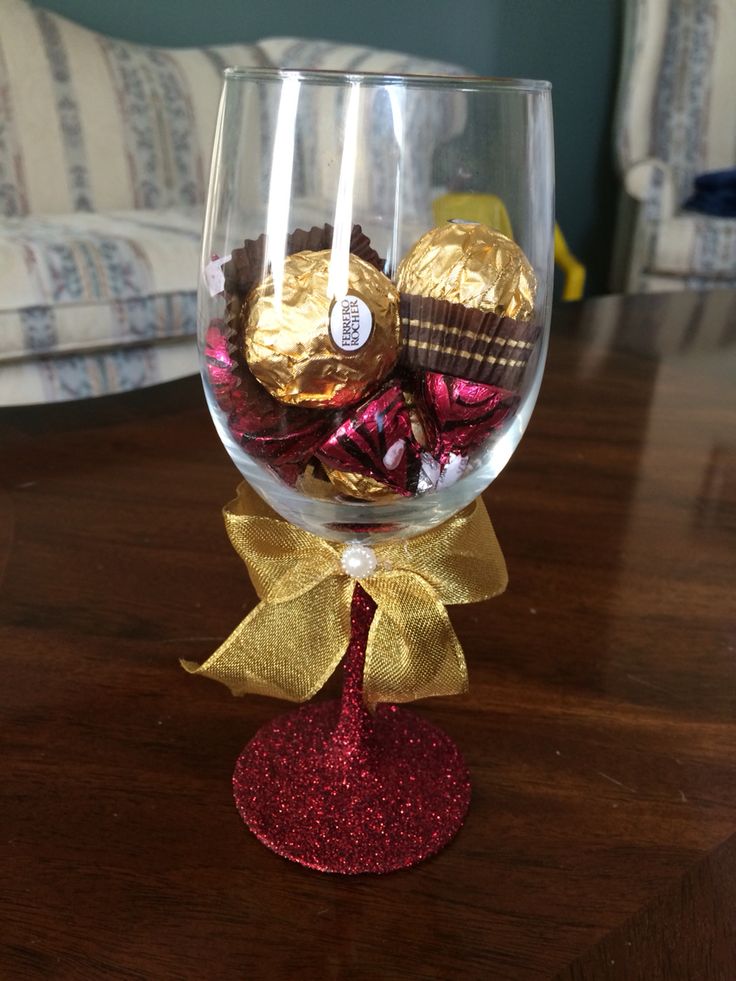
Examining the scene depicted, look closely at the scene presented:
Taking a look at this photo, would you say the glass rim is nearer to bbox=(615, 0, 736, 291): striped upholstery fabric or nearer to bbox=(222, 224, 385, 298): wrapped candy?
bbox=(222, 224, 385, 298): wrapped candy

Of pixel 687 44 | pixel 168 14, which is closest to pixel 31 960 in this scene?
pixel 168 14

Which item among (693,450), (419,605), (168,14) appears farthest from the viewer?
(168,14)

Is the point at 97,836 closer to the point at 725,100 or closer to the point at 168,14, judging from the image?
the point at 168,14

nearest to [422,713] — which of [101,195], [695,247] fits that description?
[101,195]

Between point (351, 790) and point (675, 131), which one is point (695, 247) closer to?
point (675, 131)

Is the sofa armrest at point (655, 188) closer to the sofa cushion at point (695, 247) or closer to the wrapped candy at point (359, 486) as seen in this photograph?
the sofa cushion at point (695, 247)

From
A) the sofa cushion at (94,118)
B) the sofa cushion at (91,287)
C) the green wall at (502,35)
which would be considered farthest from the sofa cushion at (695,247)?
the sofa cushion at (91,287)

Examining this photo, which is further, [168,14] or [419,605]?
[168,14]

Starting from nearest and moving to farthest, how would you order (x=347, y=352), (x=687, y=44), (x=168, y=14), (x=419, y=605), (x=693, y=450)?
(x=347, y=352)
(x=419, y=605)
(x=693, y=450)
(x=168, y=14)
(x=687, y=44)
